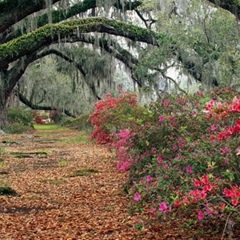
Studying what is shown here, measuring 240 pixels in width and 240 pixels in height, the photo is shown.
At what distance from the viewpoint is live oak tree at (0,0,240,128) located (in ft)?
32.4

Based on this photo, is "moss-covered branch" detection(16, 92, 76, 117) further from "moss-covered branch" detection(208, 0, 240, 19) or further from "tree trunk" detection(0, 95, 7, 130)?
"moss-covered branch" detection(208, 0, 240, 19)

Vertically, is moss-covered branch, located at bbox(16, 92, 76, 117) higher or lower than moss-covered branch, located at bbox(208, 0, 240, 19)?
lower

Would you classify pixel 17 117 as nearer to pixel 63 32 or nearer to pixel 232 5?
pixel 63 32

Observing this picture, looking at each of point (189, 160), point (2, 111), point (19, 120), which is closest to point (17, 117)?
point (19, 120)

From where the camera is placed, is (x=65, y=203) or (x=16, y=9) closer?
(x=65, y=203)

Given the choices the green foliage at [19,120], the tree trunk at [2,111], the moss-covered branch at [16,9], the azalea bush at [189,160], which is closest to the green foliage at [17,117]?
the green foliage at [19,120]

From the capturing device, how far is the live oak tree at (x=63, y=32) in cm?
988

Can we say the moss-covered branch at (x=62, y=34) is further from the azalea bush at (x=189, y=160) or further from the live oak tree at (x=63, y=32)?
the azalea bush at (x=189, y=160)

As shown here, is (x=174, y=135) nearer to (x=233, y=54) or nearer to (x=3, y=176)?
(x=3, y=176)

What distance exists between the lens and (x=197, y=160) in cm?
329

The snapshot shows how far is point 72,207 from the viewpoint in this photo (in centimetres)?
479

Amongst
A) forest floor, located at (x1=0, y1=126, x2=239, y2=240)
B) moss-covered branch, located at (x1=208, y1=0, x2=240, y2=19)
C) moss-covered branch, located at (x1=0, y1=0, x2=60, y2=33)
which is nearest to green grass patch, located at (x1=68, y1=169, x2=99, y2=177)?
forest floor, located at (x1=0, y1=126, x2=239, y2=240)

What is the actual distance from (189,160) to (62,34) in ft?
30.9

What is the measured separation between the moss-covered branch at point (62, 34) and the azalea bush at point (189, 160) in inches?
229
